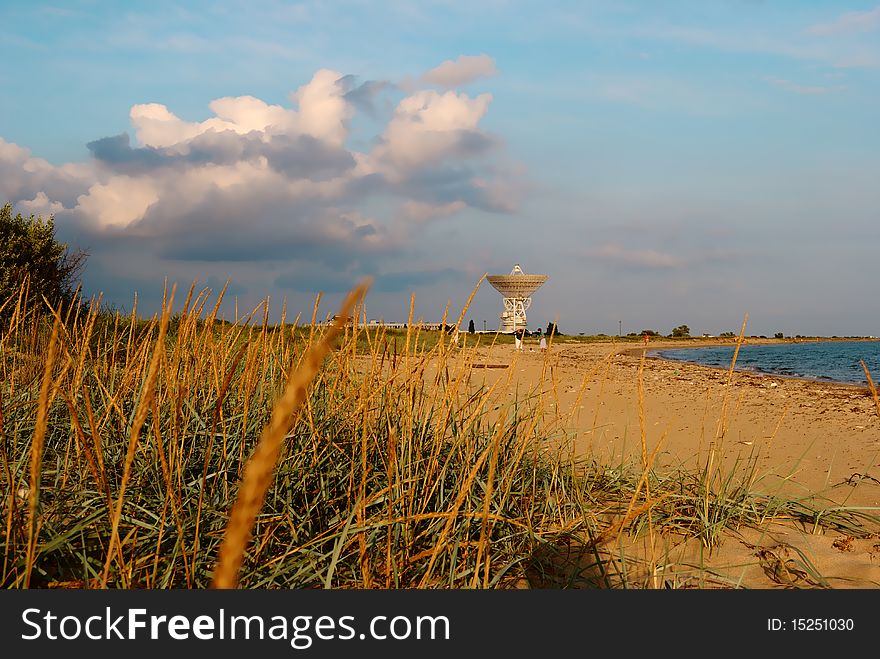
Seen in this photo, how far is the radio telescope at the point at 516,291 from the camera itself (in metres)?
47.7

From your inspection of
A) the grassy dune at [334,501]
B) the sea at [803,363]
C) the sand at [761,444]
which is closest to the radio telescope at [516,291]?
the sea at [803,363]

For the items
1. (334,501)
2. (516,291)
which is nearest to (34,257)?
(334,501)

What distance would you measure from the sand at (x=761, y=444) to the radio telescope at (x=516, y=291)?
34.1m

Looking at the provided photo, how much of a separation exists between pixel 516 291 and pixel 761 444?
143ft

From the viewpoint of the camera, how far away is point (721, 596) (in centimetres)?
213

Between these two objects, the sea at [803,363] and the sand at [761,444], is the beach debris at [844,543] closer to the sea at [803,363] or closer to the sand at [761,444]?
the sand at [761,444]

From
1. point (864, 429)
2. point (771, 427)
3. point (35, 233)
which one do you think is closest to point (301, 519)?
point (771, 427)

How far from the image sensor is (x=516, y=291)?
49.0m

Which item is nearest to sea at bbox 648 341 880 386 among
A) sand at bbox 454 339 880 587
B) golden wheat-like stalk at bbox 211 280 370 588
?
sand at bbox 454 339 880 587

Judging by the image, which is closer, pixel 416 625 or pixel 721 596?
pixel 416 625

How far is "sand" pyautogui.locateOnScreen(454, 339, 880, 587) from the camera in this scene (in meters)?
2.82

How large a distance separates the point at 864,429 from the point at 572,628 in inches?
262

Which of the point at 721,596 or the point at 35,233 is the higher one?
the point at 35,233

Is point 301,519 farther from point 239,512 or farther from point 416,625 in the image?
point 239,512
